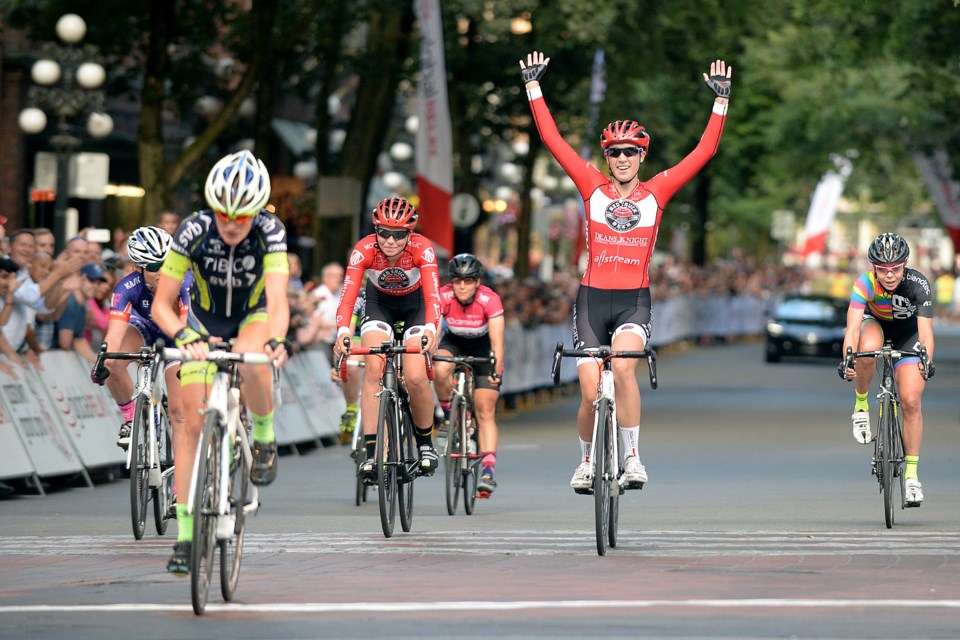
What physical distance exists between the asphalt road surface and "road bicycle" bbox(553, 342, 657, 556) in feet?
0.74

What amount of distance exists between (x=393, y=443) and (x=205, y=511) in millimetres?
4002

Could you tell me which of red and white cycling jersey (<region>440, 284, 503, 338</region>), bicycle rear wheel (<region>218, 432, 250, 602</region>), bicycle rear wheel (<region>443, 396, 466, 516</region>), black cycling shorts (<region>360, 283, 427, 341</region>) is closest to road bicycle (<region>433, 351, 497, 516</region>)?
bicycle rear wheel (<region>443, 396, 466, 516</region>)

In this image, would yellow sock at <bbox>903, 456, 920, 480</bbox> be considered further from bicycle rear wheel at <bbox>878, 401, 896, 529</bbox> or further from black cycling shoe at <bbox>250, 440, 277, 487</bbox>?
black cycling shoe at <bbox>250, 440, 277, 487</bbox>

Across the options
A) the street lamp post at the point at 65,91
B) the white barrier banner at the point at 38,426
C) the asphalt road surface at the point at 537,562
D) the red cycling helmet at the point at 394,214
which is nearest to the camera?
the asphalt road surface at the point at 537,562

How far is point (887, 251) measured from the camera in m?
14.4

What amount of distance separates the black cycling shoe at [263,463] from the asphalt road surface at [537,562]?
539 millimetres

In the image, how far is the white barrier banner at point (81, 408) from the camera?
1773 centimetres

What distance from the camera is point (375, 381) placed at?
559 inches

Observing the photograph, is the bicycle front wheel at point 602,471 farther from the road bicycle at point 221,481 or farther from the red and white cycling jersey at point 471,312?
the red and white cycling jersey at point 471,312

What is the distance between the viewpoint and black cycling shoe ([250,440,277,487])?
34.3 feet

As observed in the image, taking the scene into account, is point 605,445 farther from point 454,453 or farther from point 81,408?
point 81,408

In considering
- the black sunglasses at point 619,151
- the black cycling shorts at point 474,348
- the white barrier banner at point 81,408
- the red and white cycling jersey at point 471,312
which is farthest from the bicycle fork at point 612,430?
the white barrier banner at point 81,408

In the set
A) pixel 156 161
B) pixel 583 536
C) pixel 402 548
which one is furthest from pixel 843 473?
pixel 156 161

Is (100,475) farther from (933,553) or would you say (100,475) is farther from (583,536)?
(933,553)
